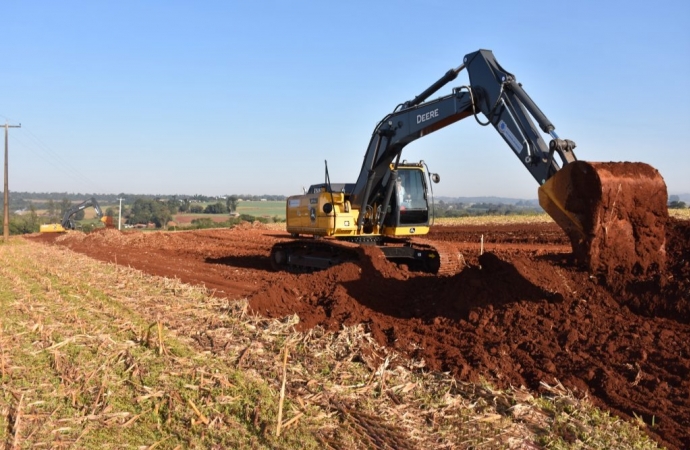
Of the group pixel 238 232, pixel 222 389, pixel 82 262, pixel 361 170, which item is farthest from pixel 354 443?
pixel 238 232

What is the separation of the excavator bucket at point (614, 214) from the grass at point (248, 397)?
8.70 ft

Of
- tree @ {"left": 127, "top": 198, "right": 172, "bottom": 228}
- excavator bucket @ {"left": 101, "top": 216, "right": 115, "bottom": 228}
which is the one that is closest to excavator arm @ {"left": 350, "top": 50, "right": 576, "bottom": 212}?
excavator bucket @ {"left": 101, "top": 216, "right": 115, "bottom": 228}

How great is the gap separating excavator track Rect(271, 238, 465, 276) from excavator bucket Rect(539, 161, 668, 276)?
494 centimetres

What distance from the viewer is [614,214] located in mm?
8047

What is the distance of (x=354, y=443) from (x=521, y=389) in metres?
2.14

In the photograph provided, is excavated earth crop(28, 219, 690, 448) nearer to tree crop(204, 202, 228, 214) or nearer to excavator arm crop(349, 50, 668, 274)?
excavator arm crop(349, 50, 668, 274)

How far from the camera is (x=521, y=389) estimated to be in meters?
6.31

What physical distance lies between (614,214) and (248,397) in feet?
17.2

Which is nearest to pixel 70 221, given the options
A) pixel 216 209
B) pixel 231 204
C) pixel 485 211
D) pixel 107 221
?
pixel 107 221

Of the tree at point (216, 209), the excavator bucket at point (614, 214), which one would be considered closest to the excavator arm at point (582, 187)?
the excavator bucket at point (614, 214)

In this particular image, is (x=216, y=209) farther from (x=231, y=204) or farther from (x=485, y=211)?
(x=485, y=211)

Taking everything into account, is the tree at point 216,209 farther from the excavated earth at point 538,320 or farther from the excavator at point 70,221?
the excavated earth at point 538,320

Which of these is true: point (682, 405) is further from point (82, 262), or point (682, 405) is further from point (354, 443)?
point (82, 262)

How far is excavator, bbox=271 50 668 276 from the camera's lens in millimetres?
8133
